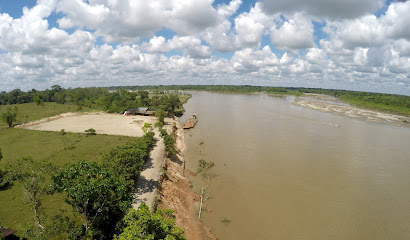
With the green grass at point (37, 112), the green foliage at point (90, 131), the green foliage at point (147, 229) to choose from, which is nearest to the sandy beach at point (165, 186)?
the green foliage at point (90, 131)

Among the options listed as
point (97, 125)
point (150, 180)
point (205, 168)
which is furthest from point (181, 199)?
point (97, 125)

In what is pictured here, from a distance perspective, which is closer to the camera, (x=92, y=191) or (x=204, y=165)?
(x=92, y=191)

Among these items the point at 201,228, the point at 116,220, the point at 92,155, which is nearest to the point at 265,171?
the point at 201,228

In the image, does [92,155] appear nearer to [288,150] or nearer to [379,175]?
[288,150]

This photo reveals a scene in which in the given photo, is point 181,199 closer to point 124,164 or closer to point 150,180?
point 150,180

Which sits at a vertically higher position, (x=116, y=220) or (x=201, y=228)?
(x=116, y=220)

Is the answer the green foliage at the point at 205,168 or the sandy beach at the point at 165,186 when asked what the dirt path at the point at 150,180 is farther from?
the green foliage at the point at 205,168
